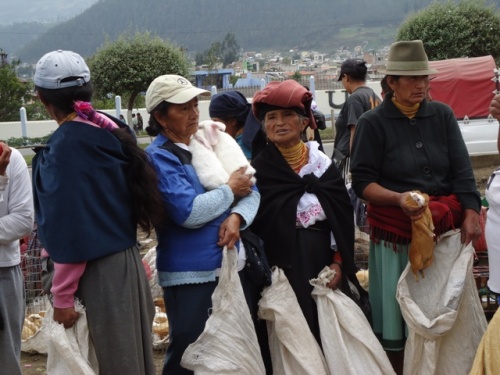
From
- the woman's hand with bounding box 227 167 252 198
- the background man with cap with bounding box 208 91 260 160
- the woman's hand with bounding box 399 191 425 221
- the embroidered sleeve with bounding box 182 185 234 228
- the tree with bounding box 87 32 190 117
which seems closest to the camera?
the embroidered sleeve with bounding box 182 185 234 228

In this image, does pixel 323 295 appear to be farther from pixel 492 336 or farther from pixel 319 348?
pixel 492 336

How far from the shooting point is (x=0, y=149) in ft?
11.1

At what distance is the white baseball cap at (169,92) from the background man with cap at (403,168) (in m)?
1.04

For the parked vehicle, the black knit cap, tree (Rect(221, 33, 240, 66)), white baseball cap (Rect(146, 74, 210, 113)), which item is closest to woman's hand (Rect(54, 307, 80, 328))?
white baseball cap (Rect(146, 74, 210, 113))

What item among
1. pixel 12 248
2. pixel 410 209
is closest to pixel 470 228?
pixel 410 209

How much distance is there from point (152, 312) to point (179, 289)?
19 centimetres

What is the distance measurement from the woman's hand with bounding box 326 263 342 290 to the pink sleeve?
1.39m

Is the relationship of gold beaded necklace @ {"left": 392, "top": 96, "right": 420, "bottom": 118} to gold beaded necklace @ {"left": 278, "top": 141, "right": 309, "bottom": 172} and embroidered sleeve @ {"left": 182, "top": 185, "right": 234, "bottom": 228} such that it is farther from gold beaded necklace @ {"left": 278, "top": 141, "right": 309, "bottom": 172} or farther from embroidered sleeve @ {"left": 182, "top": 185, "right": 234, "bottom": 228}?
embroidered sleeve @ {"left": 182, "top": 185, "right": 234, "bottom": 228}

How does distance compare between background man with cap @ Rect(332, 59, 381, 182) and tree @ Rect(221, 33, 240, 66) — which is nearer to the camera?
background man with cap @ Rect(332, 59, 381, 182)

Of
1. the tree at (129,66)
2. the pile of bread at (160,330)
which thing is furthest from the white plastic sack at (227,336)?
the tree at (129,66)

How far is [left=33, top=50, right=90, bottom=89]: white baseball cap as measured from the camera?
2953mm

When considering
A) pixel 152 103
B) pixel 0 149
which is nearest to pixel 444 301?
pixel 152 103

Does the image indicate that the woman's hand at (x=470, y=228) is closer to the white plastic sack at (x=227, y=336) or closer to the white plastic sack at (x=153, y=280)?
the white plastic sack at (x=227, y=336)

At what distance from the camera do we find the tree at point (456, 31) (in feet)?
83.3
